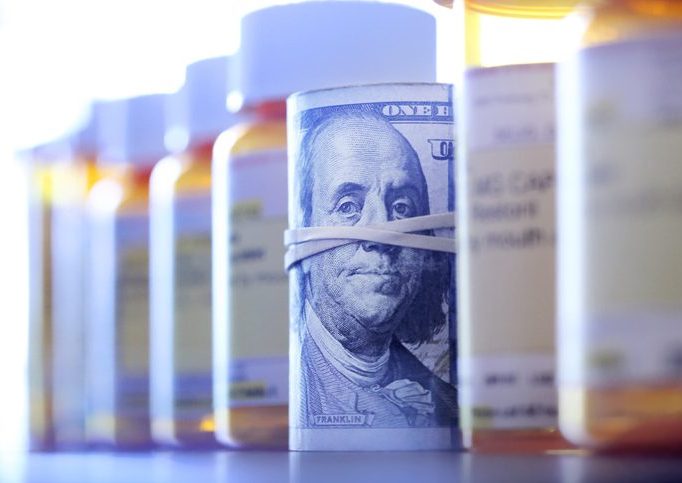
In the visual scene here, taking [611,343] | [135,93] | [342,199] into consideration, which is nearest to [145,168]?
[135,93]

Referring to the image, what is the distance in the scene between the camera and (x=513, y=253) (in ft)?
1.61

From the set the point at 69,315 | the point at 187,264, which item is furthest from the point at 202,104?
the point at 69,315

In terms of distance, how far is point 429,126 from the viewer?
61 centimetres

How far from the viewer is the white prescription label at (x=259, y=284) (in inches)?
28.2

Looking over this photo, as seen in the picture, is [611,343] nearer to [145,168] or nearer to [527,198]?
[527,198]

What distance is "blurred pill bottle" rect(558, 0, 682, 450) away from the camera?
0.39 meters

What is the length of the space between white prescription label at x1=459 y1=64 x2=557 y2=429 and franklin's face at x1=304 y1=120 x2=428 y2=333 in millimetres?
95

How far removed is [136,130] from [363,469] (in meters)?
0.68

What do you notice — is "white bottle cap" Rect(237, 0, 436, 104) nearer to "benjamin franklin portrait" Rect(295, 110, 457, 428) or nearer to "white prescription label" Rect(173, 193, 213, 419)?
"benjamin franklin portrait" Rect(295, 110, 457, 428)

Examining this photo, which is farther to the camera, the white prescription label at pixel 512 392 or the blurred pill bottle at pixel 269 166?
the blurred pill bottle at pixel 269 166

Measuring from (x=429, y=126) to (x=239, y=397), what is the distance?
203mm

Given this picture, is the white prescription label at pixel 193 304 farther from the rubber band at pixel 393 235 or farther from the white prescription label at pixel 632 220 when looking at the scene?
the white prescription label at pixel 632 220

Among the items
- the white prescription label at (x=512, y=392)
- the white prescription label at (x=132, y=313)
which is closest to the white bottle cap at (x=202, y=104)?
the white prescription label at (x=132, y=313)

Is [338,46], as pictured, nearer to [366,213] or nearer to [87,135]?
[366,213]
